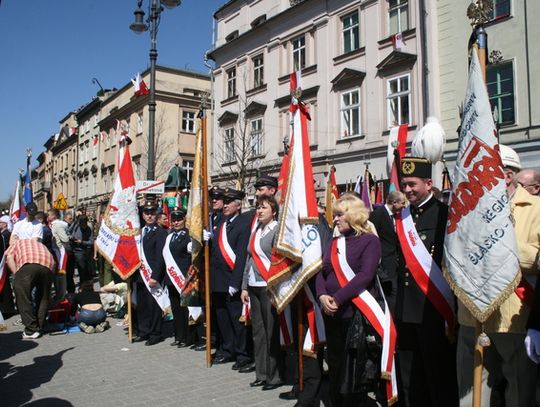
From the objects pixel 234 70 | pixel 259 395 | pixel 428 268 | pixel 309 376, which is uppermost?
pixel 234 70

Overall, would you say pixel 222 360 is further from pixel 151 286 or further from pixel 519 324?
pixel 519 324

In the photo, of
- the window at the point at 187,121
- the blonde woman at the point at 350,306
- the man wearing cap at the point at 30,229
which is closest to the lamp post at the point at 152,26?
the man wearing cap at the point at 30,229

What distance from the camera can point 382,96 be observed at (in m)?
18.5

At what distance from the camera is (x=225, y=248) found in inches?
253

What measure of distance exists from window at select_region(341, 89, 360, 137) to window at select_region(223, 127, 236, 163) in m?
7.58

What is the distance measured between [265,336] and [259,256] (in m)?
0.93

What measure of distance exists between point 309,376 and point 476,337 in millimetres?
1773

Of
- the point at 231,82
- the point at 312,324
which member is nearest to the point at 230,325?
the point at 312,324

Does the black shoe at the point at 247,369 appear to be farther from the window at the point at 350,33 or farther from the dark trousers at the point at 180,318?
the window at the point at 350,33

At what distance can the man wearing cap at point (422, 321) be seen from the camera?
370 centimetres

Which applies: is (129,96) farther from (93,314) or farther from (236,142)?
(93,314)

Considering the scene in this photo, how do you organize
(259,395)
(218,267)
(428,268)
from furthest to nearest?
1. (218,267)
2. (259,395)
3. (428,268)

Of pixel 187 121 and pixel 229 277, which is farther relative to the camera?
pixel 187 121

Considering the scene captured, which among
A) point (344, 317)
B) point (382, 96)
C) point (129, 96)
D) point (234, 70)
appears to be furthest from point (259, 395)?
point (129, 96)
